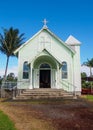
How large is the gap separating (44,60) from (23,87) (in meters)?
3.84

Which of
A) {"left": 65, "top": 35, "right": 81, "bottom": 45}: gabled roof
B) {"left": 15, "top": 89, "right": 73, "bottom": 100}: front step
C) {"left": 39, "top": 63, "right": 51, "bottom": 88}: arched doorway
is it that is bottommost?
{"left": 15, "top": 89, "right": 73, "bottom": 100}: front step

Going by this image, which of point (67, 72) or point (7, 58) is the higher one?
point (7, 58)

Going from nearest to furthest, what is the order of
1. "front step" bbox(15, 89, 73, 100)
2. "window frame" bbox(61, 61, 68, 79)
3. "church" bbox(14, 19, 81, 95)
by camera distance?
"front step" bbox(15, 89, 73, 100), "church" bbox(14, 19, 81, 95), "window frame" bbox(61, 61, 68, 79)

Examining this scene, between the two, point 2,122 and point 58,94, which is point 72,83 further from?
point 2,122

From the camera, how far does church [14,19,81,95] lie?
73.6 feet

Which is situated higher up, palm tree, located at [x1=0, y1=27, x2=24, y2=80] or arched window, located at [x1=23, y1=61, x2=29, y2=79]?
palm tree, located at [x1=0, y1=27, x2=24, y2=80]

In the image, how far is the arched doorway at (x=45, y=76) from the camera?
22.9 m

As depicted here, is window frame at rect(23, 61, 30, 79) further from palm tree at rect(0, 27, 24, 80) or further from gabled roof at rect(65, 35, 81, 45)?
palm tree at rect(0, 27, 24, 80)

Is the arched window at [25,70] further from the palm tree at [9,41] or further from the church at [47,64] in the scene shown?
the palm tree at [9,41]

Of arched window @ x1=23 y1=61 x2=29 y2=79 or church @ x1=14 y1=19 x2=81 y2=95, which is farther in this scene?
arched window @ x1=23 y1=61 x2=29 y2=79

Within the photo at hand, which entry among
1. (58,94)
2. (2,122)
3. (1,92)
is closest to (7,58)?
(1,92)

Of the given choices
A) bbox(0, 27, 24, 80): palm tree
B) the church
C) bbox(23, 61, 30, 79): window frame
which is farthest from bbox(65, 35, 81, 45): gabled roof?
bbox(0, 27, 24, 80): palm tree

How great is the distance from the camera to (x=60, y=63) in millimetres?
20859

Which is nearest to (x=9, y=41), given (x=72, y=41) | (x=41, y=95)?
(x=72, y=41)
